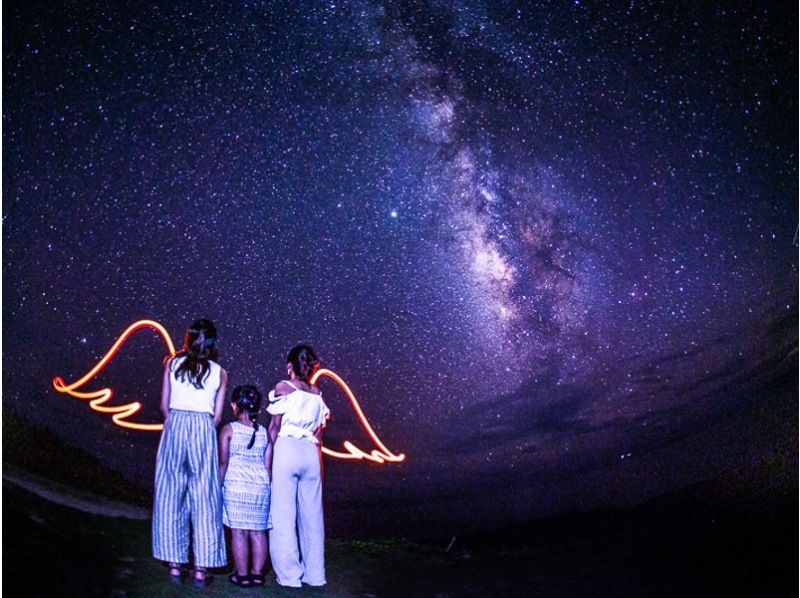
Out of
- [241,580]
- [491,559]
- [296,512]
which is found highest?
[296,512]

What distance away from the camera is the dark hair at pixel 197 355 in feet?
14.6

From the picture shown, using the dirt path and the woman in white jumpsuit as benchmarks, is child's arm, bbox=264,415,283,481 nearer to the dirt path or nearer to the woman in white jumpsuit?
the woman in white jumpsuit

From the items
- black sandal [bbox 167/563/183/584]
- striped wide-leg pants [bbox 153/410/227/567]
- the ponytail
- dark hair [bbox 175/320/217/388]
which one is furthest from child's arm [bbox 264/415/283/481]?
black sandal [bbox 167/563/183/584]

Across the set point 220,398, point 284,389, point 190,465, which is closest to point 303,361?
point 284,389

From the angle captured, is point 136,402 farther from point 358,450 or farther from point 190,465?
point 358,450

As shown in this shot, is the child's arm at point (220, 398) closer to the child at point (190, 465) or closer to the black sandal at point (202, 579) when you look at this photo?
the child at point (190, 465)

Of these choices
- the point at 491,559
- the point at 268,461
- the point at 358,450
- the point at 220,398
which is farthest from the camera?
the point at 491,559

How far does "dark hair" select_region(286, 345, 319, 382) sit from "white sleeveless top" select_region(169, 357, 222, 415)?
625mm

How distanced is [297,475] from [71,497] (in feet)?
9.87

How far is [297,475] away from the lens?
16.0ft

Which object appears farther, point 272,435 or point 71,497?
point 71,497

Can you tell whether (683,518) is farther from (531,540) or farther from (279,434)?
(279,434)

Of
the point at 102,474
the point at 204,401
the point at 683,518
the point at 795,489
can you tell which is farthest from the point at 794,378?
the point at 102,474

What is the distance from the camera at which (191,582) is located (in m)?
4.70
